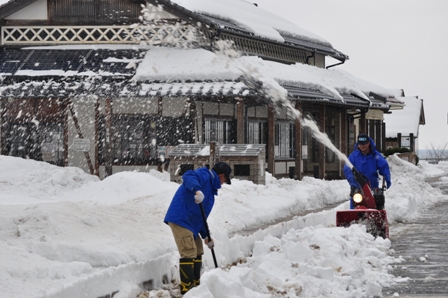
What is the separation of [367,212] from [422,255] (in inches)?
57.7

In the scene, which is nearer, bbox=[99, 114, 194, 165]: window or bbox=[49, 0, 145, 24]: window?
bbox=[99, 114, 194, 165]: window

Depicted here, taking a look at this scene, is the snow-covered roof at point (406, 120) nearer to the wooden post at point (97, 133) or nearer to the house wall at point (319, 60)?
the house wall at point (319, 60)

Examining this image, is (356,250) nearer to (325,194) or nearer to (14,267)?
(14,267)

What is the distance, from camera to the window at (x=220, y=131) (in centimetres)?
2884

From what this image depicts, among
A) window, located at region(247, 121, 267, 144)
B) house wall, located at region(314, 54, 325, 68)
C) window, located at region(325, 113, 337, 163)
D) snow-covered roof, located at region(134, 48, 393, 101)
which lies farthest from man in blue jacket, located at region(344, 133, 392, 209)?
house wall, located at region(314, 54, 325, 68)

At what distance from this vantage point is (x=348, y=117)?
131 feet

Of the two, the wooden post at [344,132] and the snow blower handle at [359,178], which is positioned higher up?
the snow blower handle at [359,178]

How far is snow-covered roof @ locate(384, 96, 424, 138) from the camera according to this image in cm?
6862

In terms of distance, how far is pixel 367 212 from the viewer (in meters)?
14.1

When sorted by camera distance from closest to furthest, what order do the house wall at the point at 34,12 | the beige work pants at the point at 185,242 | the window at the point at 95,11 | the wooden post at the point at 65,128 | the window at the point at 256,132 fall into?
the beige work pants at the point at 185,242 < the wooden post at the point at 65,128 < the window at the point at 95,11 < the house wall at the point at 34,12 < the window at the point at 256,132

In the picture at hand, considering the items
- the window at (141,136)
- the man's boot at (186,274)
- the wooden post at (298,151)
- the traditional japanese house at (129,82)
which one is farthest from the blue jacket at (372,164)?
the wooden post at (298,151)

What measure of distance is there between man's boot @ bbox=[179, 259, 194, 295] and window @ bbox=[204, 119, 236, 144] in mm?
19289

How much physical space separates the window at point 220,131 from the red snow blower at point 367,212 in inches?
574

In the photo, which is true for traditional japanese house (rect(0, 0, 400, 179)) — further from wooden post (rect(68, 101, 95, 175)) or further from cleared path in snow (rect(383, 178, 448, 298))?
cleared path in snow (rect(383, 178, 448, 298))
